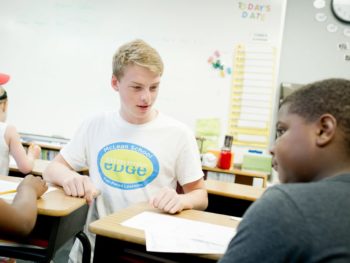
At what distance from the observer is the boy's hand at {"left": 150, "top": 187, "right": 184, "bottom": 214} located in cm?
121

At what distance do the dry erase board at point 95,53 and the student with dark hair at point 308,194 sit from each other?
9.43 ft

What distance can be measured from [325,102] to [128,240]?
61cm

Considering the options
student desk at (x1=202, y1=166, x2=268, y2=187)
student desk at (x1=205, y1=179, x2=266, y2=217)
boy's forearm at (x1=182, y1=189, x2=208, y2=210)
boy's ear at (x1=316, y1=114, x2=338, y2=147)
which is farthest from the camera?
student desk at (x1=202, y1=166, x2=268, y2=187)

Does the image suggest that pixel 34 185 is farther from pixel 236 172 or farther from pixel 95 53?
pixel 95 53

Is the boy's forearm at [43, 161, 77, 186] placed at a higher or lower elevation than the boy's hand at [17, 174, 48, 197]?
lower

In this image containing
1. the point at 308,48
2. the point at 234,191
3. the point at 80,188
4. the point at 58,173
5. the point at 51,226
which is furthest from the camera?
the point at 308,48

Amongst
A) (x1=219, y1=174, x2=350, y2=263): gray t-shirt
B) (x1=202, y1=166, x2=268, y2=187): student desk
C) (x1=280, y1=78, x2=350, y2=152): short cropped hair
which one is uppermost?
(x1=280, y1=78, x2=350, y2=152): short cropped hair

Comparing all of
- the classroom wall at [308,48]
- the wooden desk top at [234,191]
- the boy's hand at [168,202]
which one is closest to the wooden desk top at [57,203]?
the boy's hand at [168,202]

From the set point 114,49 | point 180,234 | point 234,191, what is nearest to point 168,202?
point 180,234

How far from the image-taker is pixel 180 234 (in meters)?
1.01

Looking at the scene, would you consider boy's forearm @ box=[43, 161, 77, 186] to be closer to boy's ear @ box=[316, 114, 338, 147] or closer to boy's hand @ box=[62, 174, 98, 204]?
boy's hand @ box=[62, 174, 98, 204]

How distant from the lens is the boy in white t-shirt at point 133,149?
1542 millimetres

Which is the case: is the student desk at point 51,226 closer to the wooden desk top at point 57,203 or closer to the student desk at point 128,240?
the wooden desk top at point 57,203

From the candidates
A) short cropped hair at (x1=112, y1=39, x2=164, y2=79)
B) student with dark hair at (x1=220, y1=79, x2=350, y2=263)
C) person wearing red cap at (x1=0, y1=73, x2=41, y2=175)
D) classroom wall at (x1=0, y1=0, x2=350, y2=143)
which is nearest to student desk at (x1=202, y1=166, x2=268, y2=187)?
classroom wall at (x1=0, y1=0, x2=350, y2=143)
